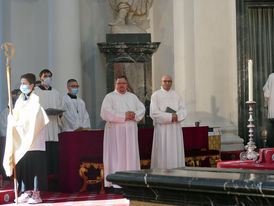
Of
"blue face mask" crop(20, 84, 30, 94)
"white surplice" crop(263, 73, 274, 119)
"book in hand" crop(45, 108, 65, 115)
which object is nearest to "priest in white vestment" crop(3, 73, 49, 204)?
"blue face mask" crop(20, 84, 30, 94)

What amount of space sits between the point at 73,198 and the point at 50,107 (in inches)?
70.9

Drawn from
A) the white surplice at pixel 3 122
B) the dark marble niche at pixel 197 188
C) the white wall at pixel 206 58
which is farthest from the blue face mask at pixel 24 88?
the white wall at pixel 206 58

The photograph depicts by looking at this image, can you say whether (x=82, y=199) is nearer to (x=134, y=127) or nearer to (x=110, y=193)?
(x=110, y=193)

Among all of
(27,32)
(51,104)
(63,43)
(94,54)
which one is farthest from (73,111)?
(27,32)

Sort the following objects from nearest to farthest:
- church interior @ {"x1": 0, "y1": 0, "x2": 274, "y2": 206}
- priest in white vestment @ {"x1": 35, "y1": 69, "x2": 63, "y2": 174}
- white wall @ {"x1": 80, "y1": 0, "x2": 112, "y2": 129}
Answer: priest in white vestment @ {"x1": 35, "y1": 69, "x2": 63, "y2": 174}, church interior @ {"x1": 0, "y1": 0, "x2": 274, "y2": 206}, white wall @ {"x1": 80, "y1": 0, "x2": 112, "y2": 129}

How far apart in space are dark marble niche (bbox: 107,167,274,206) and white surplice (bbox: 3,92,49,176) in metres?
4.77

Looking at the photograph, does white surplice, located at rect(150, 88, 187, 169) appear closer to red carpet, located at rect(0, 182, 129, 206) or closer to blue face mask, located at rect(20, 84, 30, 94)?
red carpet, located at rect(0, 182, 129, 206)

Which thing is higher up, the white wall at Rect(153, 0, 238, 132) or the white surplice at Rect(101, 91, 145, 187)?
the white wall at Rect(153, 0, 238, 132)

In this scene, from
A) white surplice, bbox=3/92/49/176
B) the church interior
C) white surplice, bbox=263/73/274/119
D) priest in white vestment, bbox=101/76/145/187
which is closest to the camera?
white surplice, bbox=3/92/49/176

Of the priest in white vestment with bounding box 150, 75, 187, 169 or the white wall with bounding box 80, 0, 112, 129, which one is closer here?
the priest in white vestment with bounding box 150, 75, 187, 169

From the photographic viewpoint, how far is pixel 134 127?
26.4ft

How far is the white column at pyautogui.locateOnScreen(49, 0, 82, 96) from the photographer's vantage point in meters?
11.4

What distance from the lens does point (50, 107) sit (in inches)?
337

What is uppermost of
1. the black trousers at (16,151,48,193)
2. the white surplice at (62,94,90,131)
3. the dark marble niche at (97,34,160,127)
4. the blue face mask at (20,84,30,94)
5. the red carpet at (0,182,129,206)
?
the dark marble niche at (97,34,160,127)
